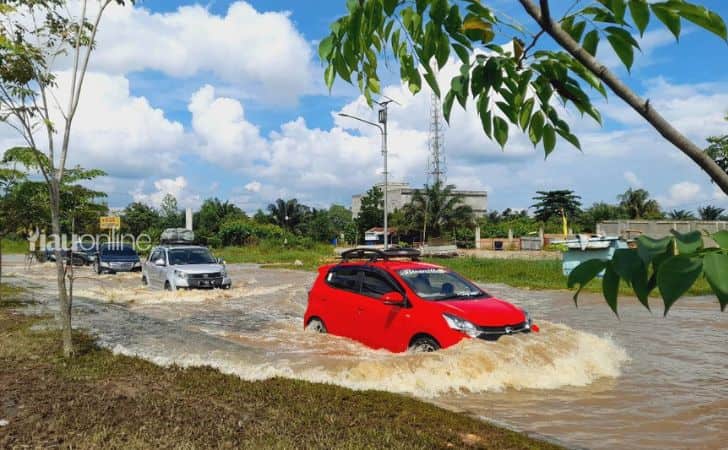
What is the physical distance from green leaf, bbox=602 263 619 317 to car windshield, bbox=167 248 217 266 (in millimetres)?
21739

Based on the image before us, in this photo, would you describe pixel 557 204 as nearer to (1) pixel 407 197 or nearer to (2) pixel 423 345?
(1) pixel 407 197

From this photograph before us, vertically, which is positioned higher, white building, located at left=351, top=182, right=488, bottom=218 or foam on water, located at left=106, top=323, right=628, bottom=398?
white building, located at left=351, top=182, right=488, bottom=218

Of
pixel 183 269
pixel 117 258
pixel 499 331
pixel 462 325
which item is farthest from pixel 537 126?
pixel 117 258

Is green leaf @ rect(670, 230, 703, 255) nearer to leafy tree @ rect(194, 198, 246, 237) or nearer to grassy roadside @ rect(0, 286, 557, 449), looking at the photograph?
grassy roadside @ rect(0, 286, 557, 449)

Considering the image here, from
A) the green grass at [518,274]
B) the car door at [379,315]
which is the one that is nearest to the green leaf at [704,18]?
the car door at [379,315]

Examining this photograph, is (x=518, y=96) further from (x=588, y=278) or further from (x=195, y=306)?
(x=195, y=306)

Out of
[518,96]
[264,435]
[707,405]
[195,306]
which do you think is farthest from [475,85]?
[195,306]

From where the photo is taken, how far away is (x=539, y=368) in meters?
9.07

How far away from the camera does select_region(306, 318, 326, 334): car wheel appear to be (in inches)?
451

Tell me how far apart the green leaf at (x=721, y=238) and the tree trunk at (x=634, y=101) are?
266 mm

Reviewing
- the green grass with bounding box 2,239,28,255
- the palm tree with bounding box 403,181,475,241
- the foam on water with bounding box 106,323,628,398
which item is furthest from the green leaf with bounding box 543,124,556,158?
the palm tree with bounding box 403,181,475,241

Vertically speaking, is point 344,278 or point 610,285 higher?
point 610,285

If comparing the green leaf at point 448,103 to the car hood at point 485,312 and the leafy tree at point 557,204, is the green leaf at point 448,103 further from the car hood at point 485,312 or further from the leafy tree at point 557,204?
the leafy tree at point 557,204

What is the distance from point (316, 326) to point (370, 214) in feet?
237
